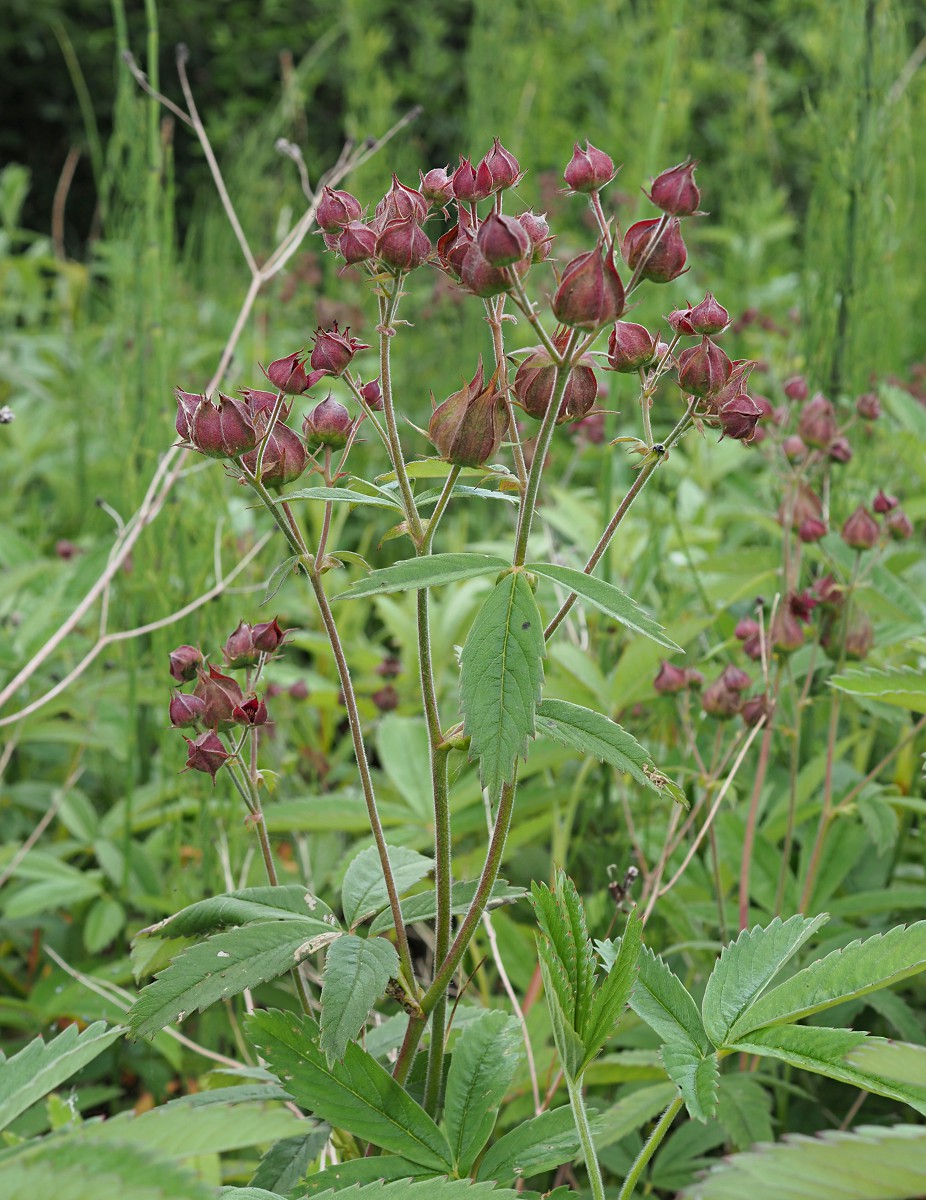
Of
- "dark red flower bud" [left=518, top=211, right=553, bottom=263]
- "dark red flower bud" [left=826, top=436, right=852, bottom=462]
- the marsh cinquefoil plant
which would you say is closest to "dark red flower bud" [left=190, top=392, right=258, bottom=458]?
the marsh cinquefoil plant

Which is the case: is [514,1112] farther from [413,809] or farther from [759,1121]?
[413,809]

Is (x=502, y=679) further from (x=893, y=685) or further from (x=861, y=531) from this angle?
(x=861, y=531)

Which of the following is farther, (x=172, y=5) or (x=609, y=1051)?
(x=172, y=5)

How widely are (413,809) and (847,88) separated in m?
1.58

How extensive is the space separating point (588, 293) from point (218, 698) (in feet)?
1.53

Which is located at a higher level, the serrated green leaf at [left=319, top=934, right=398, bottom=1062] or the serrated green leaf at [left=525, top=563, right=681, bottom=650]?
the serrated green leaf at [left=525, top=563, right=681, bottom=650]

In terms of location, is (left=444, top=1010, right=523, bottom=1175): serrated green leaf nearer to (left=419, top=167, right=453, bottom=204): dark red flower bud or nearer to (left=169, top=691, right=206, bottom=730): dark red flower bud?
(left=169, top=691, right=206, bottom=730): dark red flower bud

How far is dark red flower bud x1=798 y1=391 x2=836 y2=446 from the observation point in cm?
146

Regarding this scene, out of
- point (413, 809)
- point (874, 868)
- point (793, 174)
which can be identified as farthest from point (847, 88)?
point (793, 174)

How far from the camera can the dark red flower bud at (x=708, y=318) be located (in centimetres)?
84

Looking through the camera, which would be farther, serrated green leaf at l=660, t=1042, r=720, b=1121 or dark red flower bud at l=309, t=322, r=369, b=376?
dark red flower bud at l=309, t=322, r=369, b=376

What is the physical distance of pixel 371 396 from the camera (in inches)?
37.6

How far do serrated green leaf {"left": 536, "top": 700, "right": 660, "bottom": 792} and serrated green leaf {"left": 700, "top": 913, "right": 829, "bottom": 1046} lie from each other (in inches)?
5.6

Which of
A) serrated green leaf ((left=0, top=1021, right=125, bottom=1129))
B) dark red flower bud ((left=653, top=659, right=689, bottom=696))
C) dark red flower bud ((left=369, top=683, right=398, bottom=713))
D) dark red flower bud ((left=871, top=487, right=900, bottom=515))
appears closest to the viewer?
serrated green leaf ((left=0, top=1021, right=125, bottom=1129))
